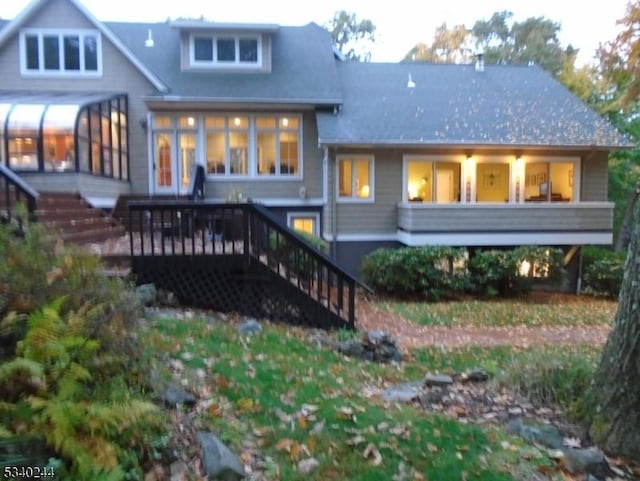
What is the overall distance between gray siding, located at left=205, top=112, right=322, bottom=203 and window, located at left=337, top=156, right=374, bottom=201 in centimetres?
70

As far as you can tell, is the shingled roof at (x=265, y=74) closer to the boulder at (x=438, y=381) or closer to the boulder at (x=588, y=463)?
the boulder at (x=438, y=381)

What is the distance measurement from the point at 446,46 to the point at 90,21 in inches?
992

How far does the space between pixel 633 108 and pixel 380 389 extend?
70.5 ft

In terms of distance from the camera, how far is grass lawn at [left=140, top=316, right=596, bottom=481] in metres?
3.42

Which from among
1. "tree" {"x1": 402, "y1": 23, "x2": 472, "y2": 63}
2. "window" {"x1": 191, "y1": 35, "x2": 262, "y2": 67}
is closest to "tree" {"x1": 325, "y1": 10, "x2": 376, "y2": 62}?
"tree" {"x1": 402, "y1": 23, "x2": 472, "y2": 63}

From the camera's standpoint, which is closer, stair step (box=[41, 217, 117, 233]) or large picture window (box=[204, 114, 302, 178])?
stair step (box=[41, 217, 117, 233])

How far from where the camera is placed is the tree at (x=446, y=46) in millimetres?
33906

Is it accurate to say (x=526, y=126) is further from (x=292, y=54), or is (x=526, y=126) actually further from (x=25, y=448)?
(x=25, y=448)

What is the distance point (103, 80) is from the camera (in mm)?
15016

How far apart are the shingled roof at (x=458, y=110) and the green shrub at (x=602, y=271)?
3.26m

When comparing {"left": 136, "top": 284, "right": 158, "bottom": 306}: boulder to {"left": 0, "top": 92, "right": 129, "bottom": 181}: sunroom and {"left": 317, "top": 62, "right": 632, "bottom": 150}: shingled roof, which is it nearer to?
{"left": 0, "top": 92, "right": 129, "bottom": 181}: sunroom

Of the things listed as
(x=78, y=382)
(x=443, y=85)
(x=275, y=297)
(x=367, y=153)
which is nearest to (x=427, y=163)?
(x=367, y=153)

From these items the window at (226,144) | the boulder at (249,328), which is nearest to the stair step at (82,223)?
the boulder at (249,328)

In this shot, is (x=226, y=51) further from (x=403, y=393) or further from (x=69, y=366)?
(x=69, y=366)
